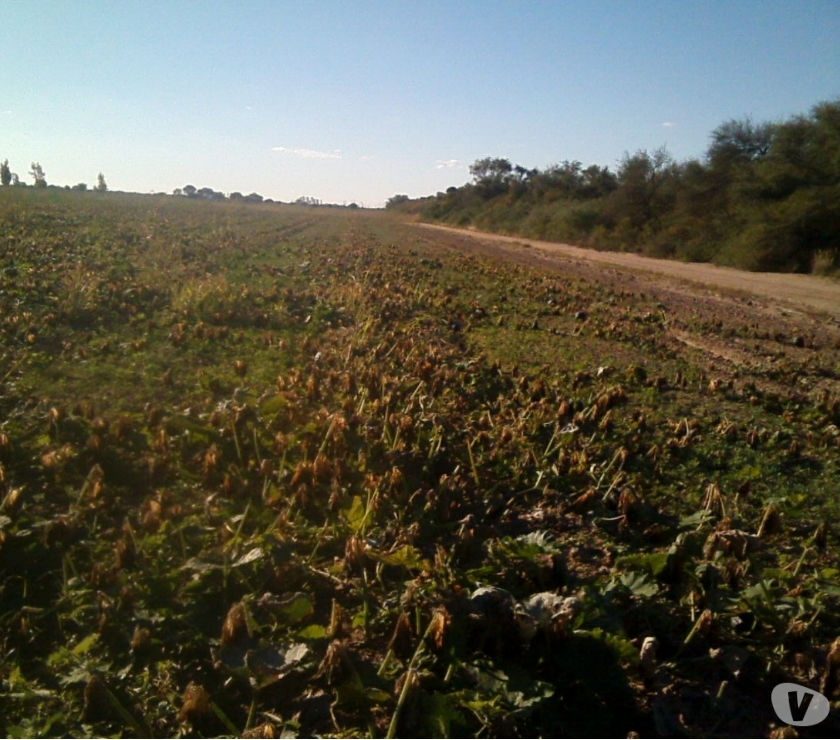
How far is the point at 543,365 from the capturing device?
6.83 m

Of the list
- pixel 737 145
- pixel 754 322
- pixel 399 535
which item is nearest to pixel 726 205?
pixel 737 145

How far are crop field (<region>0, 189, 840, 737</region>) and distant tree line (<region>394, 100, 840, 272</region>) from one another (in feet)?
65.0

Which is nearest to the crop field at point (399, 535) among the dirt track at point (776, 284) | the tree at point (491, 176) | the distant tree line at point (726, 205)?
the dirt track at point (776, 284)

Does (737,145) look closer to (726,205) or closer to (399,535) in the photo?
(726,205)

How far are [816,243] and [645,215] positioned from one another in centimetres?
1402

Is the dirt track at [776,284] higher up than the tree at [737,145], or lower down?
lower down

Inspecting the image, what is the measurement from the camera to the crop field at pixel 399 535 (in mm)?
2303

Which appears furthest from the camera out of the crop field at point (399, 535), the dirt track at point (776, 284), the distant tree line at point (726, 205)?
the distant tree line at point (726, 205)

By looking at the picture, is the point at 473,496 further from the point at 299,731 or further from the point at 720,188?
the point at 720,188

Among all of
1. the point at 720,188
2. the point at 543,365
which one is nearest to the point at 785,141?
the point at 720,188

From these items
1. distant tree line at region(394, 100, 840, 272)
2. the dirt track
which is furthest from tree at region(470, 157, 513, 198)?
the dirt track

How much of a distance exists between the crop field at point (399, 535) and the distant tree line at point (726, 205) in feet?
65.0

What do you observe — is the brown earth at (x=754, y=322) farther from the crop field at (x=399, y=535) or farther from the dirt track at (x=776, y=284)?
the crop field at (x=399, y=535)

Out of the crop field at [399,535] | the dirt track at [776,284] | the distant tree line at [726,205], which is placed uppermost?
the distant tree line at [726,205]
